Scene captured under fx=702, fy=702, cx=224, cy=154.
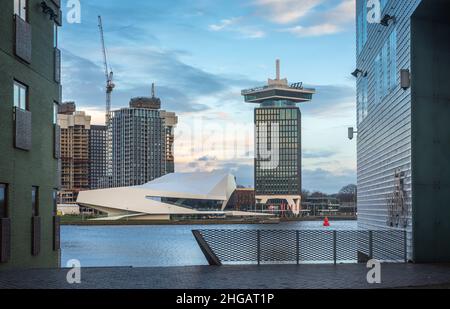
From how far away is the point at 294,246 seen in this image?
18.6 m

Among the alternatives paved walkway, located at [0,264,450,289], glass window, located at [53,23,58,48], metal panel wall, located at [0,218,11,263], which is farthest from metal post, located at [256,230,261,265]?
glass window, located at [53,23,58,48]

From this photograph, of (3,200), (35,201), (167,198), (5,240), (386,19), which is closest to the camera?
(5,240)

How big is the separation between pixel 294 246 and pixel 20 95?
8.45m

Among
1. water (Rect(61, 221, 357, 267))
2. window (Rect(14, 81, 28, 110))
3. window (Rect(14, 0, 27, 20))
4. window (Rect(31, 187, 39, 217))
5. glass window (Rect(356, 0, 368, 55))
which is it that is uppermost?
glass window (Rect(356, 0, 368, 55))

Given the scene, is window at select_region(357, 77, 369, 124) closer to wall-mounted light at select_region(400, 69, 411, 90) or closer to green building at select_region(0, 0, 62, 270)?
wall-mounted light at select_region(400, 69, 411, 90)

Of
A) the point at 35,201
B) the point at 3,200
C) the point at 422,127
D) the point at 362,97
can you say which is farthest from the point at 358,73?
the point at 3,200

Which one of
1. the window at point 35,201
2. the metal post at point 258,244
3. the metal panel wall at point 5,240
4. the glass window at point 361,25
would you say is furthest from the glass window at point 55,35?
the glass window at point 361,25

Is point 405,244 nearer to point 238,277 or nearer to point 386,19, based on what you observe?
point 238,277

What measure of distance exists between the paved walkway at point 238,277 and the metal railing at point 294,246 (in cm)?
109

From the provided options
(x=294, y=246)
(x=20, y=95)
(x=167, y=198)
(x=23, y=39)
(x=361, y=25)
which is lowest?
(x=294, y=246)

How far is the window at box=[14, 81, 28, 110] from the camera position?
738 inches

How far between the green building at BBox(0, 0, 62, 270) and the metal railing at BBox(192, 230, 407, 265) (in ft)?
15.9
